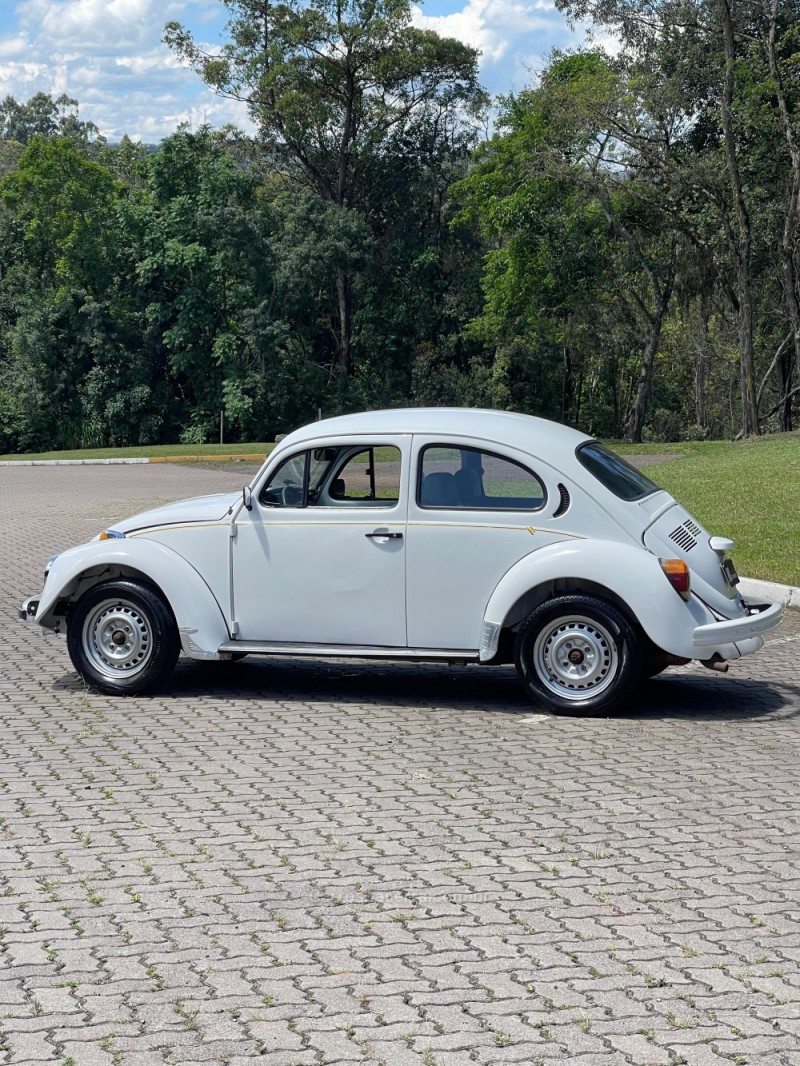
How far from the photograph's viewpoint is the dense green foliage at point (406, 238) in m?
42.4

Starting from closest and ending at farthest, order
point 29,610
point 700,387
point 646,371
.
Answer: point 29,610, point 646,371, point 700,387

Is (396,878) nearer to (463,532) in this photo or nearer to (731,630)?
(463,532)

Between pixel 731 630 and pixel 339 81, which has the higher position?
pixel 339 81

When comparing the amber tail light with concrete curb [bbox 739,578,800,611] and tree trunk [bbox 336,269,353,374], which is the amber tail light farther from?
tree trunk [bbox 336,269,353,374]

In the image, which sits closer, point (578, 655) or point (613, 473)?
point (578, 655)

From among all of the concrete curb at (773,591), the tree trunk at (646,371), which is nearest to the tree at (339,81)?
the tree trunk at (646,371)

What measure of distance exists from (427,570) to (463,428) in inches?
35.8

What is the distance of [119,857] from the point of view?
5531 millimetres

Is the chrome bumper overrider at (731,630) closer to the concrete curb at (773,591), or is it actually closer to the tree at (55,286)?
the concrete curb at (773,591)

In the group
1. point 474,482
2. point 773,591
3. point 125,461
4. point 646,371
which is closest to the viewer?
point 474,482

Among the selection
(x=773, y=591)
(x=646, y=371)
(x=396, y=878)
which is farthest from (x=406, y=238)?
(x=396, y=878)

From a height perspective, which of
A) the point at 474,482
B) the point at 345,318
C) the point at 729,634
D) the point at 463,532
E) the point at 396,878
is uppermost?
the point at 345,318

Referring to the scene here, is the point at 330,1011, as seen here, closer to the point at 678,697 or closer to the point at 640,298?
the point at 678,697

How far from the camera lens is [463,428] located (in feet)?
27.3
